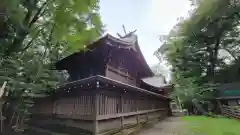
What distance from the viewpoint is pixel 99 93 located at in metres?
7.26

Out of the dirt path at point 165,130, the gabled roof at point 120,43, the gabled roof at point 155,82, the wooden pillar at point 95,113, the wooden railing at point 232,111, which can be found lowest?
the dirt path at point 165,130

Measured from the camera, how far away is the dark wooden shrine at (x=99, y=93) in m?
7.28

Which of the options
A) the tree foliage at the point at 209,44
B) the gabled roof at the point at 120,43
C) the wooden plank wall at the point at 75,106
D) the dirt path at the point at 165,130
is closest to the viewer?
the wooden plank wall at the point at 75,106

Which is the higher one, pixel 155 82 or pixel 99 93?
pixel 155 82

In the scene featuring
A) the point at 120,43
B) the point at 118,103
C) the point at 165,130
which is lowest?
the point at 165,130

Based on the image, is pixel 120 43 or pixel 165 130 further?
pixel 165 130

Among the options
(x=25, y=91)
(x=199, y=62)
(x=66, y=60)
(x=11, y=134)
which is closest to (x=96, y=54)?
(x=66, y=60)

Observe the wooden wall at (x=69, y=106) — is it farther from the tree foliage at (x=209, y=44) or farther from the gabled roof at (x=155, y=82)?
the tree foliage at (x=209, y=44)

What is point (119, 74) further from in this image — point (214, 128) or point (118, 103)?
point (214, 128)

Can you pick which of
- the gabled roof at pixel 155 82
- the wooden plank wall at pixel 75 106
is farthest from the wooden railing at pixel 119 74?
the gabled roof at pixel 155 82

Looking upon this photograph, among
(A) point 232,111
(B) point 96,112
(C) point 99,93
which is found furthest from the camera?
(A) point 232,111

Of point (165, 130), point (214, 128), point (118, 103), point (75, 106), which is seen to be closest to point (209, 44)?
point (214, 128)

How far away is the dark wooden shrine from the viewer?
287 inches

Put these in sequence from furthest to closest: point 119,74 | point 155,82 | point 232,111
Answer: point 155,82, point 232,111, point 119,74
